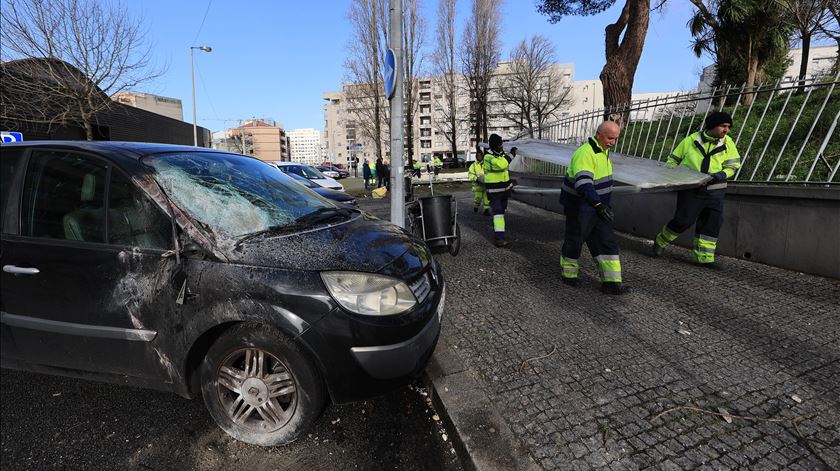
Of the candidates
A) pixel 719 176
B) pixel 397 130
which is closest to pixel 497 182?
pixel 397 130

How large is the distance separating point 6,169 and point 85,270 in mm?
988

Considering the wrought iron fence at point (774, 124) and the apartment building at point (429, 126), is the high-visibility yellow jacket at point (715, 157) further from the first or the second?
the apartment building at point (429, 126)

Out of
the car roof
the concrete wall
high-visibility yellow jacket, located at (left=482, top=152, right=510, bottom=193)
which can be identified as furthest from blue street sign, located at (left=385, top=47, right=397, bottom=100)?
the concrete wall

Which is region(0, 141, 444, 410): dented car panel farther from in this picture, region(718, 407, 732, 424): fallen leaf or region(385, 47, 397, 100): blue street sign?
region(385, 47, 397, 100): blue street sign

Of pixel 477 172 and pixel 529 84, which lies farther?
pixel 529 84

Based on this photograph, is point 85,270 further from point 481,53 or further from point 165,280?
point 481,53

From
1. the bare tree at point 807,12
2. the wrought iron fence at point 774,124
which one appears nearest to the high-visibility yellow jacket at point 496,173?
the wrought iron fence at point 774,124

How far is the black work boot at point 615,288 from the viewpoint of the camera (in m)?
4.25

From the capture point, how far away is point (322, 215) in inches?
113

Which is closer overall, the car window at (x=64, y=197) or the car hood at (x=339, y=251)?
the car hood at (x=339, y=251)

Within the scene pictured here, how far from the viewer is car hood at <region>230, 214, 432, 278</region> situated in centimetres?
210

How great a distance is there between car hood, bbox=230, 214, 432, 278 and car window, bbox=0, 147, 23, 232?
5.34 feet

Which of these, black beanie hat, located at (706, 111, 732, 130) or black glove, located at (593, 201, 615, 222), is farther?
black beanie hat, located at (706, 111, 732, 130)

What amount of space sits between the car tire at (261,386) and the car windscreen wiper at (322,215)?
81 cm
